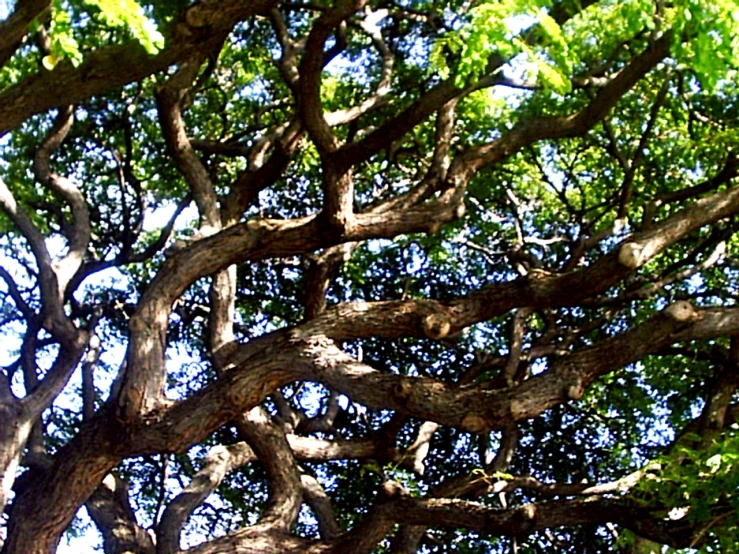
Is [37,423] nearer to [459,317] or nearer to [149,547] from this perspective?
[149,547]

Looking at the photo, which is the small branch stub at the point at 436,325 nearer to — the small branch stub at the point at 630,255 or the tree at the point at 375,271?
the tree at the point at 375,271

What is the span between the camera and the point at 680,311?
278 inches

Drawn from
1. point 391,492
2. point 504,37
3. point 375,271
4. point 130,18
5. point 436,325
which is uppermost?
point 375,271

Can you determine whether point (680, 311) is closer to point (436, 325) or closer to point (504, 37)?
point (436, 325)

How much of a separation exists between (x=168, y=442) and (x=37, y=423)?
2.27 m

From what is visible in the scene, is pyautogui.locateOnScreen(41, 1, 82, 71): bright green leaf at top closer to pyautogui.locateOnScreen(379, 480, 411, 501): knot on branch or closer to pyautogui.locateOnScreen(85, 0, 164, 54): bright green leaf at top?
pyautogui.locateOnScreen(85, 0, 164, 54): bright green leaf at top

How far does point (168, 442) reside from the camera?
24.0 ft

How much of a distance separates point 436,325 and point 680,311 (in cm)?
168

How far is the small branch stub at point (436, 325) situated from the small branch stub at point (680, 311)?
60.3 inches

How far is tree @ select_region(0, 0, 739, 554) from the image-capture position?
711 centimetres

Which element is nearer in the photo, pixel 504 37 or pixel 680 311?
pixel 504 37

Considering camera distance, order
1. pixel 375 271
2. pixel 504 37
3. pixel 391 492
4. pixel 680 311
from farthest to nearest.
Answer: pixel 375 271 → pixel 391 492 → pixel 680 311 → pixel 504 37

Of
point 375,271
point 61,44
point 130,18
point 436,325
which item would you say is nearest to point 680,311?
point 436,325

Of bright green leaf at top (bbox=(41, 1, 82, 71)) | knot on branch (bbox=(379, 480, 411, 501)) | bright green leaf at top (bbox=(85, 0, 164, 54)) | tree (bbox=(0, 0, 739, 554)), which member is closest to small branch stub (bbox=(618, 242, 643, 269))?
tree (bbox=(0, 0, 739, 554))
